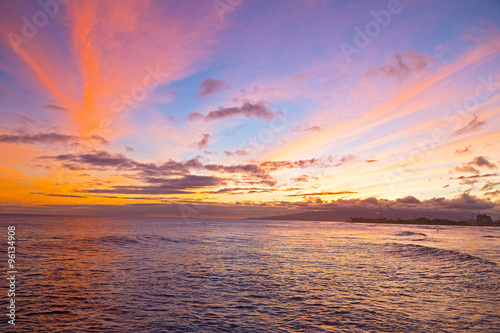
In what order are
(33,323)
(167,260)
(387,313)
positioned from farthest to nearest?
(167,260) < (387,313) < (33,323)

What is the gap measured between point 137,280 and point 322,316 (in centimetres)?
1738

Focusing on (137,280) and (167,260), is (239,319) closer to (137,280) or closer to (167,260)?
(137,280)

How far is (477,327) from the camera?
15648mm

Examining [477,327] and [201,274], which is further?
[201,274]

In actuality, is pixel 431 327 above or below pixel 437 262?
above

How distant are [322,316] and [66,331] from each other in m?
13.9

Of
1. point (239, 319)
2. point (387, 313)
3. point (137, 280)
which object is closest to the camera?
point (239, 319)

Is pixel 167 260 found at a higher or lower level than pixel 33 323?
lower

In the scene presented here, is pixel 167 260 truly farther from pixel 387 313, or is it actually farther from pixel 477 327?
pixel 477 327

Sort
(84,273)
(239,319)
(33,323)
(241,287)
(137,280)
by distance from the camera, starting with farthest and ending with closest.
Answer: (84,273) < (137,280) < (241,287) < (239,319) < (33,323)

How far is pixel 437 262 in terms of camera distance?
40625 millimetres

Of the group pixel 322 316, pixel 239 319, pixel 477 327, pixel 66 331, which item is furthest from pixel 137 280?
pixel 477 327

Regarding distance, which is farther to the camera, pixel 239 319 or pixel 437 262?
pixel 437 262

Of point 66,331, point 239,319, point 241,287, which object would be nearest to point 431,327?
point 239,319
